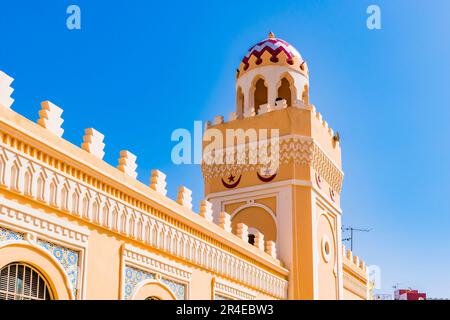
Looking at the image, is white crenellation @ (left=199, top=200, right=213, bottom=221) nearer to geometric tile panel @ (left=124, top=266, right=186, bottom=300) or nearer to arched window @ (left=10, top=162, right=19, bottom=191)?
geometric tile panel @ (left=124, top=266, right=186, bottom=300)

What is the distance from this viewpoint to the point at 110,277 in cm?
1132

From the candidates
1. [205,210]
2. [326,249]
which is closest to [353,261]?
[326,249]

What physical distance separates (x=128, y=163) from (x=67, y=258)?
2.42m

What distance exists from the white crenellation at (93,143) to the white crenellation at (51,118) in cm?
72

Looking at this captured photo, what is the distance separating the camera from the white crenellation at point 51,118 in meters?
10.4

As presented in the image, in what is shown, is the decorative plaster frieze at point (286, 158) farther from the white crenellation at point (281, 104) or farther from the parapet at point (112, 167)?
the parapet at point (112, 167)

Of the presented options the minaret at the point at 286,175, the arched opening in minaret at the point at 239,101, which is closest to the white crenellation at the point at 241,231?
the minaret at the point at 286,175

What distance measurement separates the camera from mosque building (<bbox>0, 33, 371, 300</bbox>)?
9.74 metres

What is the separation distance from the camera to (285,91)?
867 inches

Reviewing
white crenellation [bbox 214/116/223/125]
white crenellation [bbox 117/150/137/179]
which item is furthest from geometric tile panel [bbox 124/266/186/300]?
white crenellation [bbox 214/116/223/125]

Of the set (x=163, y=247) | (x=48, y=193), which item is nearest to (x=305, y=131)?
(x=163, y=247)
